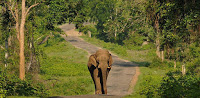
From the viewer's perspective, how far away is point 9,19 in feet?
93.6

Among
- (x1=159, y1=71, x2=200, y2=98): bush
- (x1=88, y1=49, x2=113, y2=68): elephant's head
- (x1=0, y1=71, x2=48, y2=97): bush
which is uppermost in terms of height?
(x1=88, y1=49, x2=113, y2=68): elephant's head

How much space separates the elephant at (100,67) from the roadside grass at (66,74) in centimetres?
267

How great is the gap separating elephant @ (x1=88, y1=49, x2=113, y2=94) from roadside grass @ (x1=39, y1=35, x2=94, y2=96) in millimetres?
2666

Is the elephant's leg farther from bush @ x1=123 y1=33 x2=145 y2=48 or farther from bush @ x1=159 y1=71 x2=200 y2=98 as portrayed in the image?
bush @ x1=123 y1=33 x2=145 y2=48

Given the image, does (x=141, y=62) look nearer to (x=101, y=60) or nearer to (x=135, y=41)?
(x=135, y=41)

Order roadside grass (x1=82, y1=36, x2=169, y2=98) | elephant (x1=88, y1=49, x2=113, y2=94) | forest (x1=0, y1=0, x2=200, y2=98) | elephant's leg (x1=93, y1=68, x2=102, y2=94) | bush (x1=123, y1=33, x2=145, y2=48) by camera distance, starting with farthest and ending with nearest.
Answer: bush (x1=123, y1=33, x2=145, y2=48) → roadside grass (x1=82, y1=36, x2=169, y2=98) → elephant's leg (x1=93, y1=68, x2=102, y2=94) → elephant (x1=88, y1=49, x2=113, y2=94) → forest (x1=0, y1=0, x2=200, y2=98)

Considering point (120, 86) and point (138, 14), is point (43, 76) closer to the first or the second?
point (120, 86)

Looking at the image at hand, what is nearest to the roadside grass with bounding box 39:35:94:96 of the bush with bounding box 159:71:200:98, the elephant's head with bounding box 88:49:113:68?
the elephant's head with bounding box 88:49:113:68

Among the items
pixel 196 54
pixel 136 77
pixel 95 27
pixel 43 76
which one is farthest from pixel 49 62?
pixel 95 27

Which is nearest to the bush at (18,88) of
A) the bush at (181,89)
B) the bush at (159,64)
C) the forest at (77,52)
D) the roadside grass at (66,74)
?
the forest at (77,52)

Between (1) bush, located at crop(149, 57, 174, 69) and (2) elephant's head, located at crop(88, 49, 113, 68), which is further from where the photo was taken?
(1) bush, located at crop(149, 57, 174, 69)

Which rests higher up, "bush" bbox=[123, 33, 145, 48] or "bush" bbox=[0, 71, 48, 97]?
"bush" bbox=[0, 71, 48, 97]

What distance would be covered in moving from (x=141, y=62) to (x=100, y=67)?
2686 centimetres

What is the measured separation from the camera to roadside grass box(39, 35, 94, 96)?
28016mm
